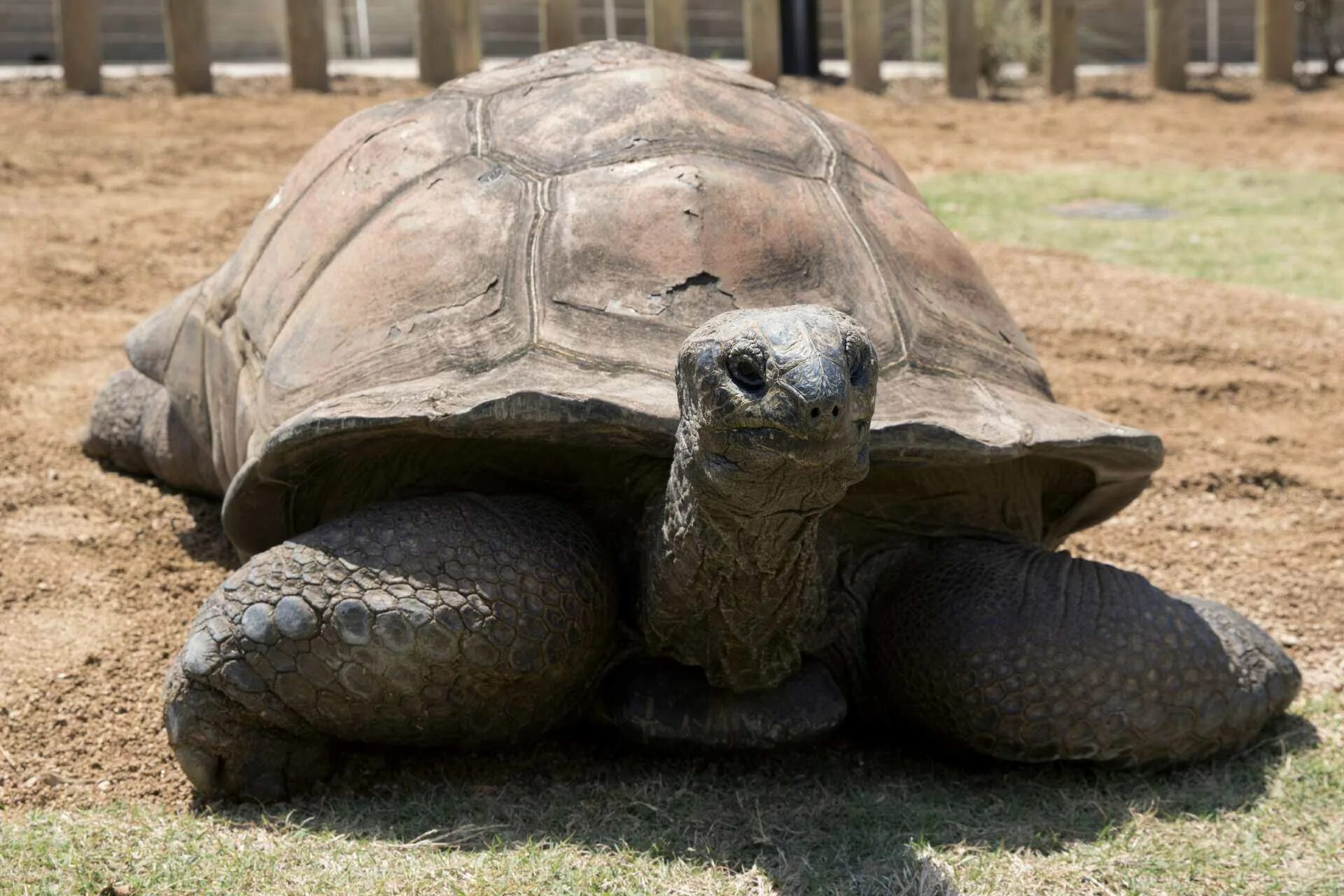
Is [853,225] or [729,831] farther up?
[853,225]

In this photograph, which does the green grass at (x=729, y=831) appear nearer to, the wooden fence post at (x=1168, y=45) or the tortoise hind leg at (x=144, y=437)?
the tortoise hind leg at (x=144, y=437)

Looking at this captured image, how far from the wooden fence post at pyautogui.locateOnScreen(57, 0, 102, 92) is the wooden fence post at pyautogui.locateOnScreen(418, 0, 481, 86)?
2017 millimetres

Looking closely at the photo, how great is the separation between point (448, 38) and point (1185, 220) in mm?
4997

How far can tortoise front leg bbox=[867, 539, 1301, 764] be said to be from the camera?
2.93 m

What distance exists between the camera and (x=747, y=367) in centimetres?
222

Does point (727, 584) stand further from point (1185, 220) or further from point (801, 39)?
point (801, 39)

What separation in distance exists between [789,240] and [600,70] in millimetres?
718

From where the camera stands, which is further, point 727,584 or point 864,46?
point 864,46

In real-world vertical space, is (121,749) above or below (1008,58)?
below

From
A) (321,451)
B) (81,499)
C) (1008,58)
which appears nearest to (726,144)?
(321,451)

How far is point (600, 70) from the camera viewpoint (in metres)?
3.56

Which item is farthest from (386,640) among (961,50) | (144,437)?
(961,50)

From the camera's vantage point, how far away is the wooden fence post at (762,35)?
1122 centimetres

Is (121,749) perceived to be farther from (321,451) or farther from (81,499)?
(81,499)
